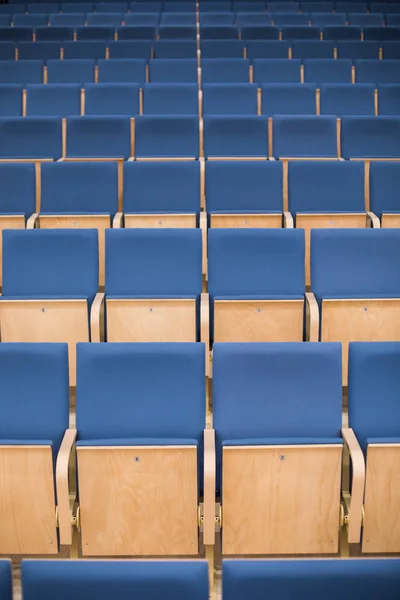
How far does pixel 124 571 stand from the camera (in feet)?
0.95

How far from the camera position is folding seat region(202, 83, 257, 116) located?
3.08ft

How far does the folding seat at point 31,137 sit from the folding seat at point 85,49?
0.30 metres

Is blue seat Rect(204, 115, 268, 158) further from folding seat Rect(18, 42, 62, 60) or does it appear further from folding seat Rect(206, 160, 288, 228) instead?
folding seat Rect(18, 42, 62, 60)

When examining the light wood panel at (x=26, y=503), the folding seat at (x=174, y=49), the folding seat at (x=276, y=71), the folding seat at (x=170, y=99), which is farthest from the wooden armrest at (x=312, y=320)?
the folding seat at (x=174, y=49)

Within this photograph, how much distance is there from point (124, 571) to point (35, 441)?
0.14 m

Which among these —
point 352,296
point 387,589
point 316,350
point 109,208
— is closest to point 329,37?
point 109,208

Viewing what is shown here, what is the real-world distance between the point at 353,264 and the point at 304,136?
286mm

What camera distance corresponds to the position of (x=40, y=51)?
1.12m

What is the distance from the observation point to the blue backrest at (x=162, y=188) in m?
0.73

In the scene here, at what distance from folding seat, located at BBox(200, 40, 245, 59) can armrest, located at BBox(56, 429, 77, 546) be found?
806 mm

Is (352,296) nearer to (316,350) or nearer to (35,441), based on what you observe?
(316,350)

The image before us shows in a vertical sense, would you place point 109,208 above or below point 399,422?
above

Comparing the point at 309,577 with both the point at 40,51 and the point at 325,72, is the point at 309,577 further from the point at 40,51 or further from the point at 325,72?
the point at 40,51

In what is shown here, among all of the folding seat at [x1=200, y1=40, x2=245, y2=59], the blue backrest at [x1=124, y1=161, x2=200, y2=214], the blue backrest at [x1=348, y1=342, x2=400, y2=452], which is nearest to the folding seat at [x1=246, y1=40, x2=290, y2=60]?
the folding seat at [x1=200, y1=40, x2=245, y2=59]
